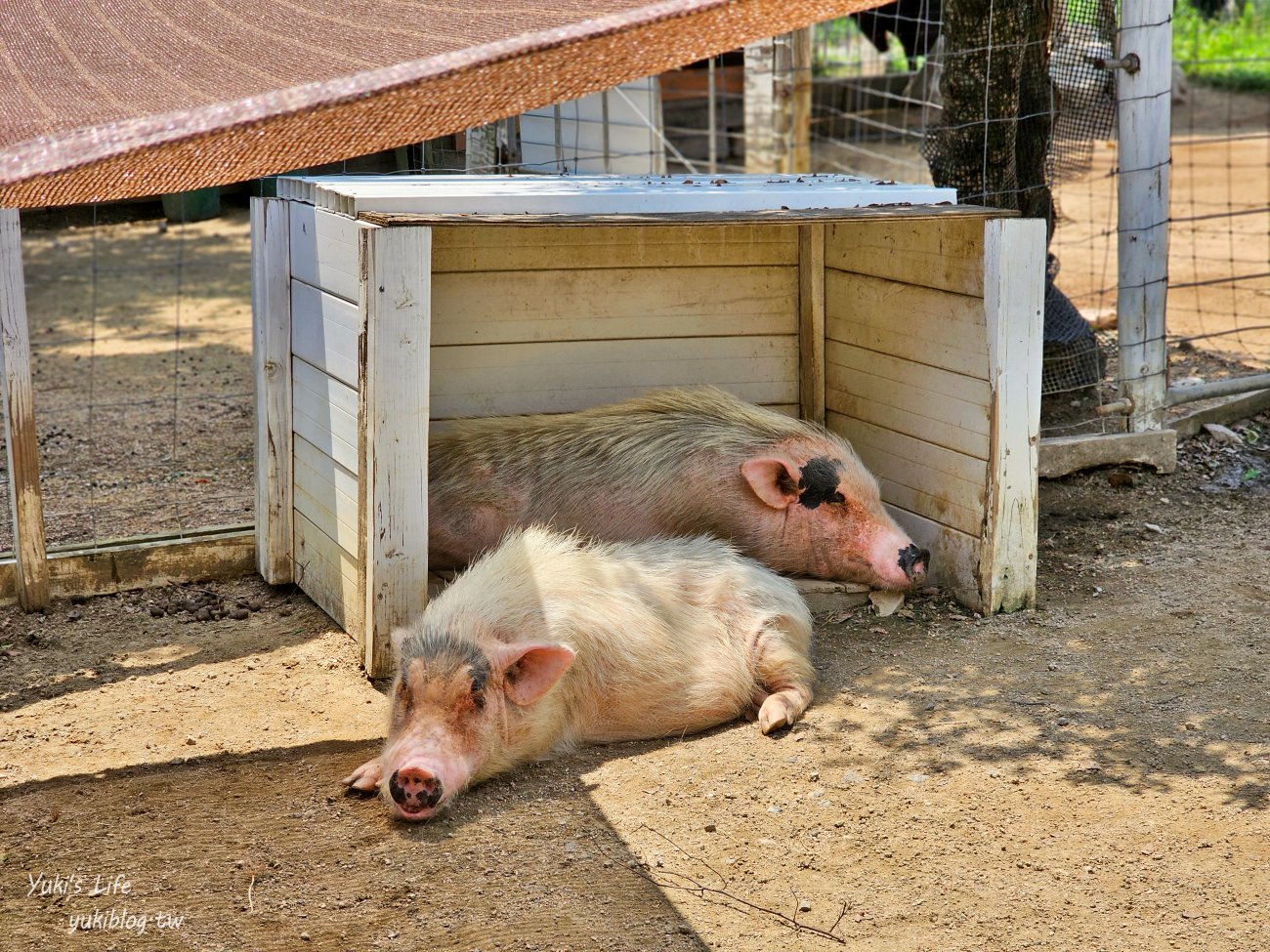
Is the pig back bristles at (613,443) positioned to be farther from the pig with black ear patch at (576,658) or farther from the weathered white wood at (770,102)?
the weathered white wood at (770,102)

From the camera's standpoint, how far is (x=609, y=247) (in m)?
5.41

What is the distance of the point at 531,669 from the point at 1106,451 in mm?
3263

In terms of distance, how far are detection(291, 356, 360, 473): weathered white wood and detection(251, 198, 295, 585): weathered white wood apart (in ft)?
0.31

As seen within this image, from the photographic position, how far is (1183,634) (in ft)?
14.8

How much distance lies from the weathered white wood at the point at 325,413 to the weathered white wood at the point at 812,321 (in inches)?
78.4

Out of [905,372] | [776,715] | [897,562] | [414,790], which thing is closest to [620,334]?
[905,372]

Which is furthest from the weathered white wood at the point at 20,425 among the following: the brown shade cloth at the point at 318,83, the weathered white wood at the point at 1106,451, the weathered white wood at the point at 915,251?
the weathered white wood at the point at 1106,451

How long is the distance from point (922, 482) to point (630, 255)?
1451 millimetres

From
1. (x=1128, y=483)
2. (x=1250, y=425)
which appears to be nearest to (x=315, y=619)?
(x=1128, y=483)

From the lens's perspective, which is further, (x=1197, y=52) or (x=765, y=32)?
(x=1197, y=52)

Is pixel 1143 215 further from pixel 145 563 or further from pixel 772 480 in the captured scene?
pixel 145 563

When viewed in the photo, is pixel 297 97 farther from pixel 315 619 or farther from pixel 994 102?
pixel 994 102

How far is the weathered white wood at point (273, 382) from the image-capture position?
4.95 metres

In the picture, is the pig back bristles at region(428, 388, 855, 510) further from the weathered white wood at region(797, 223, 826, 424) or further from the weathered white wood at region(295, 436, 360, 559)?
the weathered white wood at region(797, 223, 826, 424)
